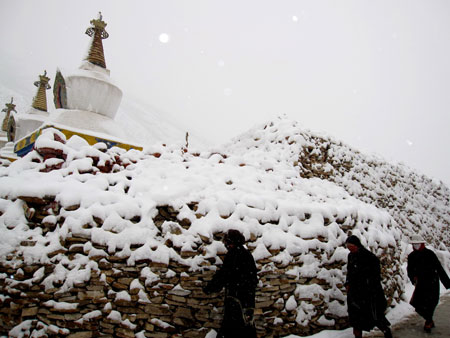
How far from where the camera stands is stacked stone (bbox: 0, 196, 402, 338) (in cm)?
297

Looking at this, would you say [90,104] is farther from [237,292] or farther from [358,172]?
[358,172]

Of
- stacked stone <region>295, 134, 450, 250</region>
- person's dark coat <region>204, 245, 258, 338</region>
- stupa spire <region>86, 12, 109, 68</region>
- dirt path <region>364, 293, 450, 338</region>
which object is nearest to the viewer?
person's dark coat <region>204, 245, 258, 338</region>

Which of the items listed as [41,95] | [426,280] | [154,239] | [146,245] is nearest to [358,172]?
[426,280]

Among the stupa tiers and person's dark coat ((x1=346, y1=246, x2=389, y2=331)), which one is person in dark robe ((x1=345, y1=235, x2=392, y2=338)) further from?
the stupa tiers

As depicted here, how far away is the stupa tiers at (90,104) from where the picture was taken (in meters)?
8.83

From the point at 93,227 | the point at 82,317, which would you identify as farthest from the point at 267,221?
the point at 82,317

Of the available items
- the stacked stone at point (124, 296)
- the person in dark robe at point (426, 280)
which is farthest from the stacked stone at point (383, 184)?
the stacked stone at point (124, 296)

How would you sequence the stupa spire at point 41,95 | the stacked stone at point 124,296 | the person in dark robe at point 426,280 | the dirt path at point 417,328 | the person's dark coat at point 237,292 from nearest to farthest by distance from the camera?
the person's dark coat at point 237,292 → the stacked stone at point 124,296 → the dirt path at point 417,328 → the person in dark robe at point 426,280 → the stupa spire at point 41,95

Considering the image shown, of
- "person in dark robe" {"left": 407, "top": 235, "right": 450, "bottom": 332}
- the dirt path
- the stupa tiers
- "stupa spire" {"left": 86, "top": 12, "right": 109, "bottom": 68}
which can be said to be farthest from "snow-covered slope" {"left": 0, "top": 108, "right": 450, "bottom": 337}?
"stupa spire" {"left": 86, "top": 12, "right": 109, "bottom": 68}

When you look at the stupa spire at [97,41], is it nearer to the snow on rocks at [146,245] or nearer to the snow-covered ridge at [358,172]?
the snow-covered ridge at [358,172]

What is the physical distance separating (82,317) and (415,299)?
16.1 ft

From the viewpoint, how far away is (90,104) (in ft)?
31.8

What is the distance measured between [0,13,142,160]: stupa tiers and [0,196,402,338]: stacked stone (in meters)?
6.12

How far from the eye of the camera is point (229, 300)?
9.48 ft
